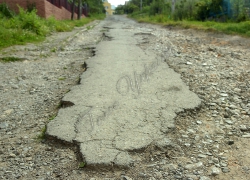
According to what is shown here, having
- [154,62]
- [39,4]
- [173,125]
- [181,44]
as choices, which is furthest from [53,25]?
[173,125]

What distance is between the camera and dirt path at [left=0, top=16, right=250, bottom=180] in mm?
2020

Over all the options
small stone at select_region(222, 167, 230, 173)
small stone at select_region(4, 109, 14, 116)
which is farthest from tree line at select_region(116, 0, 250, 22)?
small stone at select_region(4, 109, 14, 116)

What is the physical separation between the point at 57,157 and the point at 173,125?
1143 mm

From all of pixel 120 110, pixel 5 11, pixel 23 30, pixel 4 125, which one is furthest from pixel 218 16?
pixel 4 125

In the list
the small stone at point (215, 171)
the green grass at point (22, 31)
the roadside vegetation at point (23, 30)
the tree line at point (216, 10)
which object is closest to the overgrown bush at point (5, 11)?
the roadside vegetation at point (23, 30)

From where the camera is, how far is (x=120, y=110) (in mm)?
2857

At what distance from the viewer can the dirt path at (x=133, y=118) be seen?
2.02 m

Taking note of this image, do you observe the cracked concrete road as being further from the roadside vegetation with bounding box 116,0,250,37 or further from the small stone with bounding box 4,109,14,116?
the roadside vegetation with bounding box 116,0,250,37

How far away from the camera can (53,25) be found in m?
12.3

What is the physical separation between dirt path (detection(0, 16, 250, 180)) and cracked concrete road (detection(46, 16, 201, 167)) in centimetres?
1

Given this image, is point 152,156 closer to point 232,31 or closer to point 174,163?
point 174,163

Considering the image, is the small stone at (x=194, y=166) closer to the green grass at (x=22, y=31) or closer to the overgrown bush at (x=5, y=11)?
the green grass at (x=22, y=31)

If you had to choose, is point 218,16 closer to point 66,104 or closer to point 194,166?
point 66,104

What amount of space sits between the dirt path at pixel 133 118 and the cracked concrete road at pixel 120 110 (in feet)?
0.03
